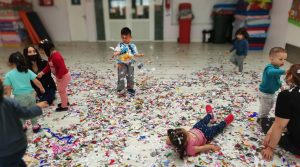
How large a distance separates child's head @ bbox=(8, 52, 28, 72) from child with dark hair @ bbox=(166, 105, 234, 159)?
175 cm

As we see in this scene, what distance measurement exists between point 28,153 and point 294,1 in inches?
255

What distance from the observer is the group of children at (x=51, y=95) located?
69.4 inches

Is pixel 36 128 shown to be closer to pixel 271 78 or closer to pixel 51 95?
pixel 51 95

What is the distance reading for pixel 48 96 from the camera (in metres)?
3.93

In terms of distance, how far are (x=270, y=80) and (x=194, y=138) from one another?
1167mm

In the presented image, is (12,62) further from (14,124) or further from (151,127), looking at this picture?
(151,127)

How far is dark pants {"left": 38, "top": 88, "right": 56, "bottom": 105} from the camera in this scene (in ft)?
12.8

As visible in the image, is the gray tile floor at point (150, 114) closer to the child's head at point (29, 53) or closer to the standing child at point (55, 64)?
the standing child at point (55, 64)

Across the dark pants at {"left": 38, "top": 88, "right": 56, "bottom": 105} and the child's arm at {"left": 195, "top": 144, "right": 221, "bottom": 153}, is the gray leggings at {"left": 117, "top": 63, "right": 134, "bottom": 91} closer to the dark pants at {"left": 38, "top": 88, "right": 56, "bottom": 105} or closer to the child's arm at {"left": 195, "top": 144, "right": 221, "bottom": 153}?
the dark pants at {"left": 38, "top": 88, "right": 56, "bottom": 105}

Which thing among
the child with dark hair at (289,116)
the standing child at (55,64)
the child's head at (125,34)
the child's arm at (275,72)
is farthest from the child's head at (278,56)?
the standing child at (55,64)

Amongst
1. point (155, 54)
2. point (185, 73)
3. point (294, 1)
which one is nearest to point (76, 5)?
point (155, 54)

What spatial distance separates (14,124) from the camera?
5.77 feet

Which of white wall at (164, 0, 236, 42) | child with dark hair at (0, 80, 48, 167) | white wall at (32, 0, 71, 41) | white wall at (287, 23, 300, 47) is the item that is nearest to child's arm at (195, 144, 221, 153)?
child with dark hair at (0, 80, 48, 167)

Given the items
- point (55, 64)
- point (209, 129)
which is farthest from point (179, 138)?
point (55, 64)
